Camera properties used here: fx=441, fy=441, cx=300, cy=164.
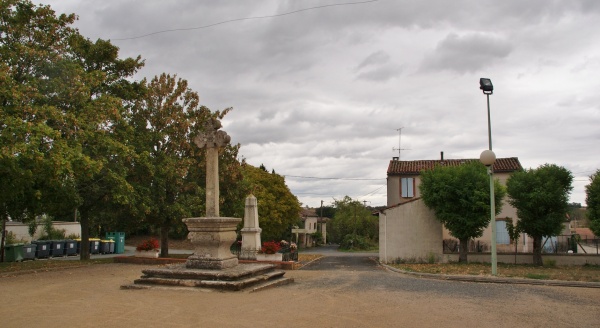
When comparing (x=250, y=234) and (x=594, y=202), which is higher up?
(x=594, y=202)

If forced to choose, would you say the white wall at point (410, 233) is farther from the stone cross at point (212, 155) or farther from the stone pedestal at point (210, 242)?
the stone pedestal at point (210, 242)

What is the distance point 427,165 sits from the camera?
117 feet

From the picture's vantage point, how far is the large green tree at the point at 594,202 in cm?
1920

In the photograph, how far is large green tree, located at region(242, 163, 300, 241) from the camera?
3894 cm

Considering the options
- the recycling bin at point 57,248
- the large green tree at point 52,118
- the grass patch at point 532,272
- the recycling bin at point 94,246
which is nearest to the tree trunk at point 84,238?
the large green tree at point 52,118

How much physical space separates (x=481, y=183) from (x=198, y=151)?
46.0 ft

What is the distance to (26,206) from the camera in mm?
17250

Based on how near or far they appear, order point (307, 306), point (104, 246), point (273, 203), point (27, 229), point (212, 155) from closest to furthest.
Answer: point (307, 306), point (212, 155), point (104, 246), point (27, 229), point (273, 203)

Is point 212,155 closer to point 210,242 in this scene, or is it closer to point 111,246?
point 210,242

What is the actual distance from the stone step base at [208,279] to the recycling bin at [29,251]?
1536cm

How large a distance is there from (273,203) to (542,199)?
2354 centimetres

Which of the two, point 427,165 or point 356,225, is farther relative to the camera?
point 356,225

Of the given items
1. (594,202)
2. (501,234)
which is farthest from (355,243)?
(594,202)

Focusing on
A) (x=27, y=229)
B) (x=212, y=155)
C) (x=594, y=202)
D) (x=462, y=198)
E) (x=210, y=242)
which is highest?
(x=212, y=155)
